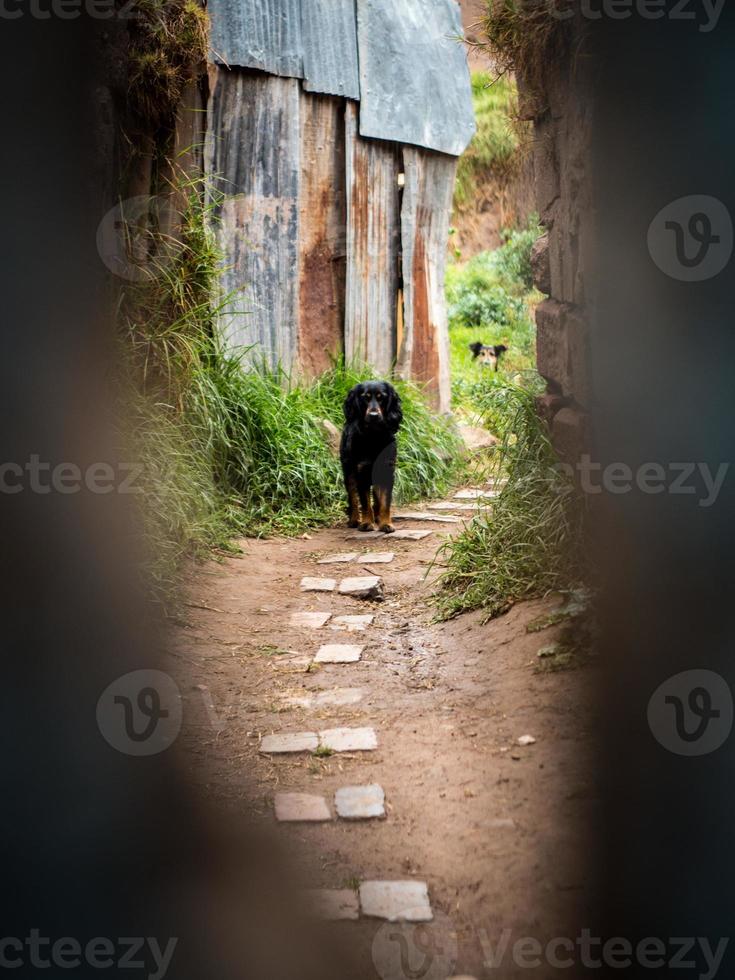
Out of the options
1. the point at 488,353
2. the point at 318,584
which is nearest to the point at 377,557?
the point at 318,584

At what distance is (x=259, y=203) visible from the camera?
21.1 feet

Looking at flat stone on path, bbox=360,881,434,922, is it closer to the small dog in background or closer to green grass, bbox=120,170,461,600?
green grass, bbox=120,170,461,600

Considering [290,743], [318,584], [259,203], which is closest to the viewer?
[290,743]

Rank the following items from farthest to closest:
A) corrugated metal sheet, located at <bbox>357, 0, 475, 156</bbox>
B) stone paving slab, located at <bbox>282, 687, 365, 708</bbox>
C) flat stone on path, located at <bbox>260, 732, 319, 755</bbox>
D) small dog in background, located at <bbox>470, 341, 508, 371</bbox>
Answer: small dog in background, located at <bbox>470, 341, 508, 371</bbox>, corrugated metal sheet, located at <bbox>357, 0, 475, 156</bbox>, stone paving slab, located at <bbox>282, 687, 365, 708</bbox>, flat stone on path, located at <bbox>260, 732, 319, 755</bbox>

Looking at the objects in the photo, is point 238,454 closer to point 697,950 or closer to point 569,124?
point 569,124

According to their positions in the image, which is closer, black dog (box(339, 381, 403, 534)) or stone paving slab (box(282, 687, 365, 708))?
stone paving slab (box(282, 687, 365, 708))

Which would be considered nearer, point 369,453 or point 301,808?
point 301,808

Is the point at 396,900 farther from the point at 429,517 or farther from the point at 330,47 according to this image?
the point at 330,47

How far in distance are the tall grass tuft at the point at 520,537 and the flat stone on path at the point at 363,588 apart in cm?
39

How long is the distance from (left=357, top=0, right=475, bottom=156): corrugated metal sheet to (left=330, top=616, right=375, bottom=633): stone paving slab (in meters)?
4.19

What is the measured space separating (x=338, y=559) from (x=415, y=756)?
2.49m

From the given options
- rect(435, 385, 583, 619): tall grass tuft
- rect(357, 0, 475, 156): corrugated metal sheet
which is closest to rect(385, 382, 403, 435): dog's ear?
rect(435, 385, 583, 619): tall grass tuft

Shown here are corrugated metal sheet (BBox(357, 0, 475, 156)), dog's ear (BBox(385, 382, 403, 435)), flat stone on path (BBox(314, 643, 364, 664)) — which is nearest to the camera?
flat stone on path (BBox(314, 643, 364, 664))

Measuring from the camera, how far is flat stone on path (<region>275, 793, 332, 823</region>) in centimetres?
237
